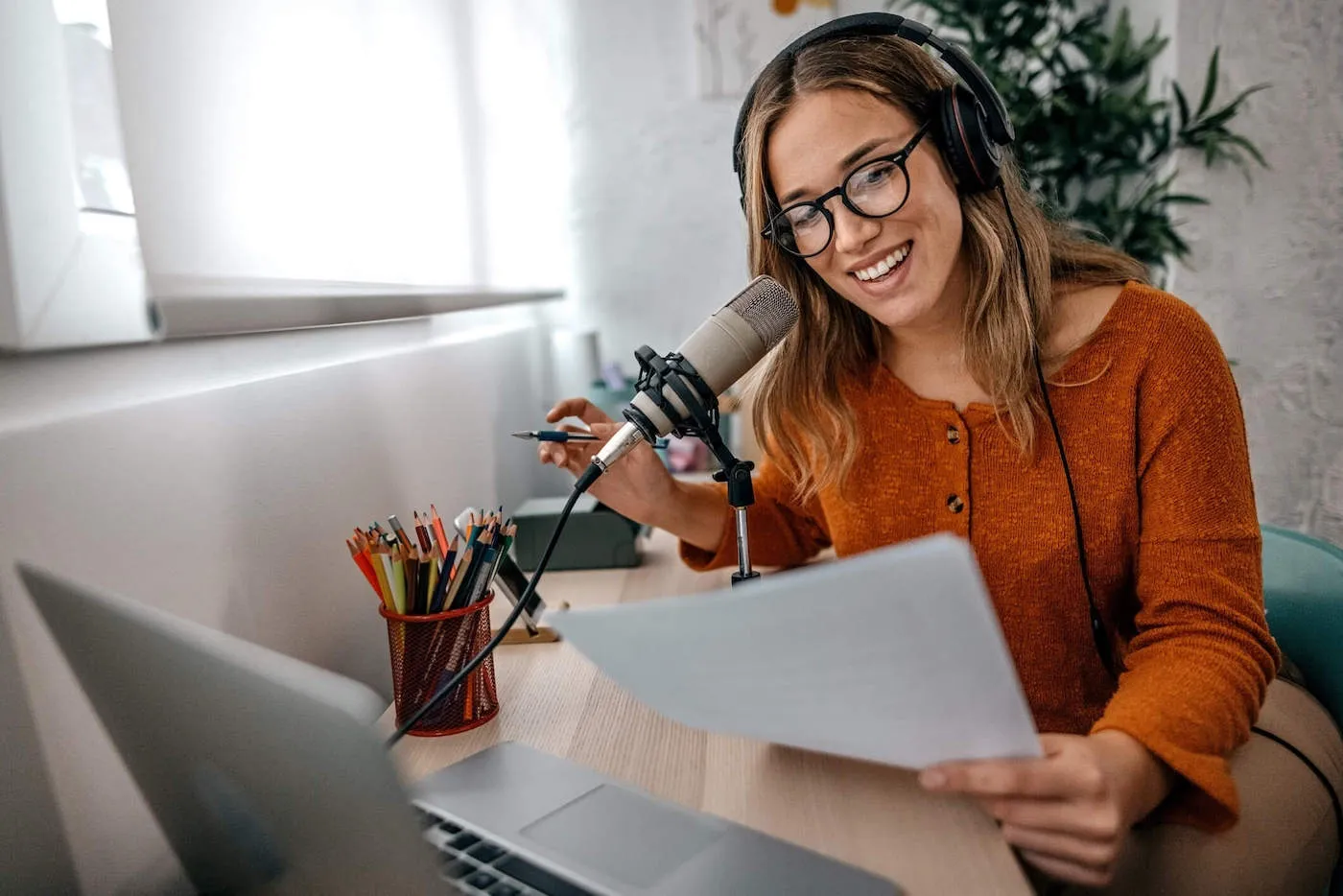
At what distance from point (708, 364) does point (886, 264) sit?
0.26 meters

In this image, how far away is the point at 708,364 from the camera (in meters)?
0.85

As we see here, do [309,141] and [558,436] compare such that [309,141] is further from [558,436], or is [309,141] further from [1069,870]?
[1069,870]

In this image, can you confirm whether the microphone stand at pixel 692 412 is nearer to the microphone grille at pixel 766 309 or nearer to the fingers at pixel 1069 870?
the microphone grille at pixel 766 309

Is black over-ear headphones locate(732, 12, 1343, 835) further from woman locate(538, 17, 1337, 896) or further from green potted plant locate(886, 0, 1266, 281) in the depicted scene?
green potted plant locate(886, 0, 1266, 281)

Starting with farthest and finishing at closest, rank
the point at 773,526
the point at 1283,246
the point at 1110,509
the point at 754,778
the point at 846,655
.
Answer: the point at 1283,246 → the point at 773,526 → the point at 1110,509 → the point at 754,778 → the point at 846,655

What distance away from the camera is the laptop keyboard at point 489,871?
1.83ft

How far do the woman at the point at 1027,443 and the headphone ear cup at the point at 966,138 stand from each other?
0.6 inches

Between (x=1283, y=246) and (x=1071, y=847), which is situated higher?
(x=1283, y=246)

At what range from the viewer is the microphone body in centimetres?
83

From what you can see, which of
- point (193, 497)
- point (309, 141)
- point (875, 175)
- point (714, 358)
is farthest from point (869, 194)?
point (193, 497)

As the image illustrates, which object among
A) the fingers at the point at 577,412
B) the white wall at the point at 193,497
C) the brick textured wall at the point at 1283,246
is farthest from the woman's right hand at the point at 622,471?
the brick textured wall at the point at 1283,246

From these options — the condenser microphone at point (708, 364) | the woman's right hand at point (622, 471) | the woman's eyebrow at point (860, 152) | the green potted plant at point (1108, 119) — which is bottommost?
the woman's right hand at point (622, 471)

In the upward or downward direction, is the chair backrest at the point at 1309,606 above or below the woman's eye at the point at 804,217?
below

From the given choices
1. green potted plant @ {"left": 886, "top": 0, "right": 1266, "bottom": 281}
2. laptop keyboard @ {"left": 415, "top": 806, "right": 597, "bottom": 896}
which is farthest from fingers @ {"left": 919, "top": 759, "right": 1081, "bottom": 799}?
green potted plant @ {"left": 886, "top": 0, "right": 1266, "bottom": 281}
